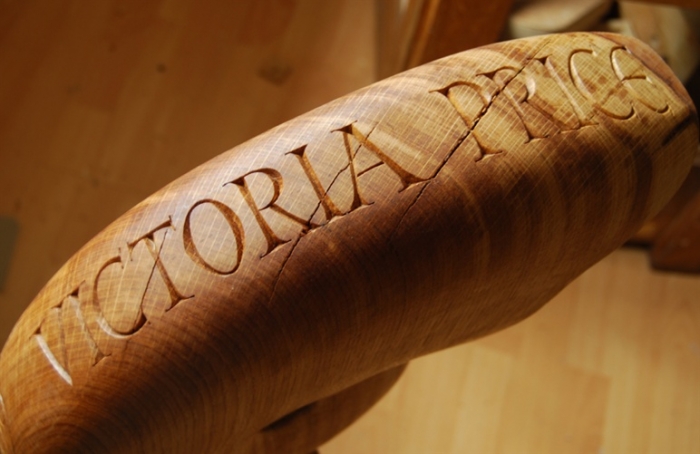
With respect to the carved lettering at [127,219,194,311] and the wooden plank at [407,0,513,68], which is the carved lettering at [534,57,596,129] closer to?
the carved lettering at [127,219,194,311]

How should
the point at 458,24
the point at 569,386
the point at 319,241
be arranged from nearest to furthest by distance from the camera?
the point at 319,241 → the point at 458,24 → the point at 569,386

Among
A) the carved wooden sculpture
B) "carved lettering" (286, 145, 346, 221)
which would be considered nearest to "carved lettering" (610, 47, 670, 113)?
the carved wooden sculpture

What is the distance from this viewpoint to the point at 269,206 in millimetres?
343

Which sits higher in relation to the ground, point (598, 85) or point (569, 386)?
point (598, 85)

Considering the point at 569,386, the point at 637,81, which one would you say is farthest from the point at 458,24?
the point at 569,386

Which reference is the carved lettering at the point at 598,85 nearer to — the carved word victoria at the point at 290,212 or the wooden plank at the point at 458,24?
the carved word victoria at the point at 290,212

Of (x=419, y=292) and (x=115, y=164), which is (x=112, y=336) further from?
(x=115, y=164)

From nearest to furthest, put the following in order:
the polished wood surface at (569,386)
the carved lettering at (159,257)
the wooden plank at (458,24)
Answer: the carved lettering at (159,257) < the wooden plank at (458,24) < the polished wood surface at (569,386)

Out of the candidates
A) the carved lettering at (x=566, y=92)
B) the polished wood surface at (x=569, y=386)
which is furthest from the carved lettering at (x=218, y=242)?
the polished wood surface at (x=569, y=386)

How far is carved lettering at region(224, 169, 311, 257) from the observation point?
13.3 inches

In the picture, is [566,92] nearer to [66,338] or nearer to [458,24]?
[66,338]

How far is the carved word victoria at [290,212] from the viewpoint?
339 mm

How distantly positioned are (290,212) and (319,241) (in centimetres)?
2

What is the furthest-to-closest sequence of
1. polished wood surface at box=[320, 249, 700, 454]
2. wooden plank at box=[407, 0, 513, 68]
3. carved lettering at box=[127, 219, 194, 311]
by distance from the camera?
polished wood surface at box=[320, 249, 700, 454], wooden plank at box=[407, 0, 513, 68], carved lettering at box=[127, 219, 194, 311]
